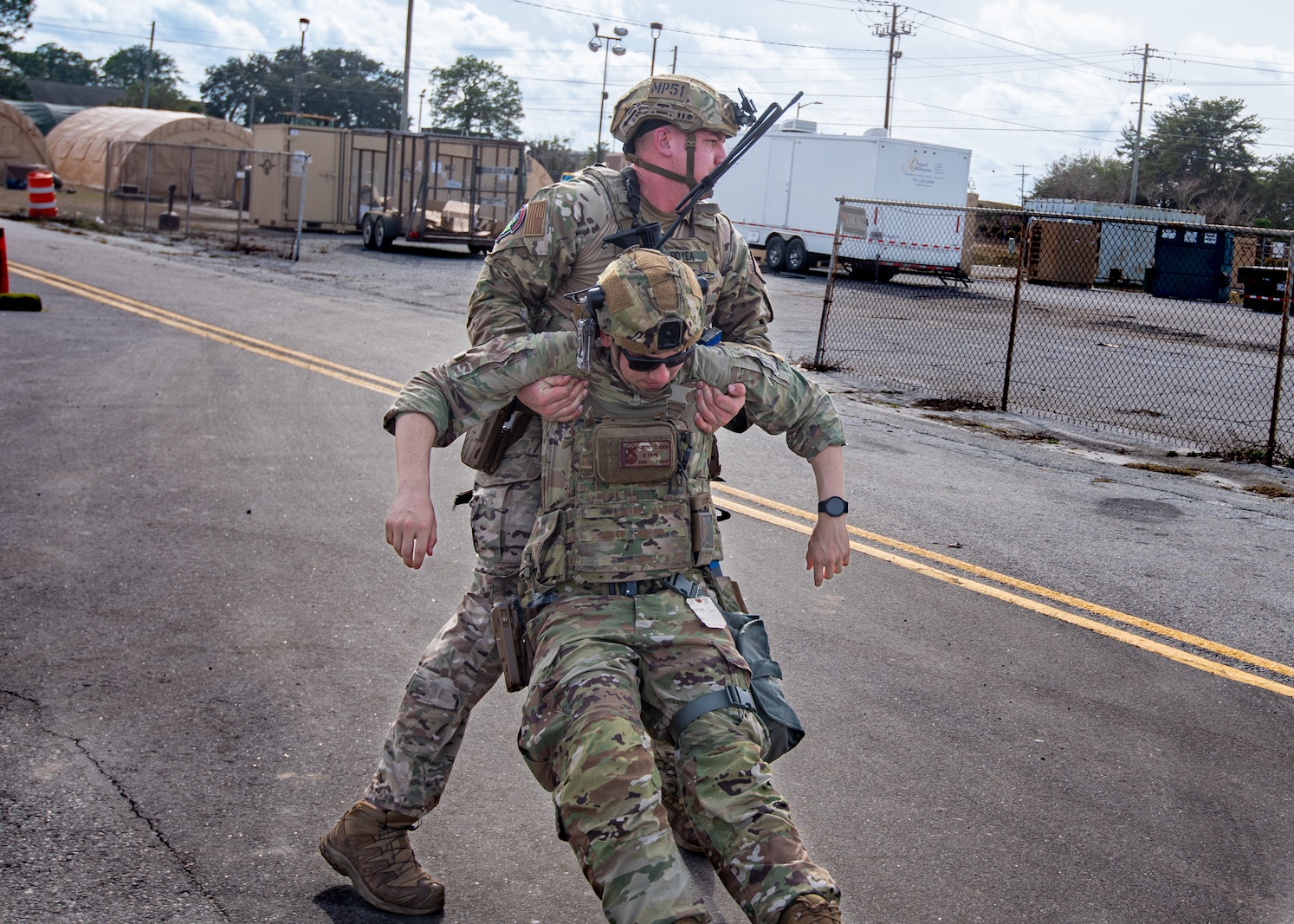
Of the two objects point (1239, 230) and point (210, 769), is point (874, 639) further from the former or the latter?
point (1239, 230)

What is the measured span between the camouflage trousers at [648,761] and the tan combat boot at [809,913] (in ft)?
0.05

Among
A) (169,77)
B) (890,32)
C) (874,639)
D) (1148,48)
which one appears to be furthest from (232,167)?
(169,77)

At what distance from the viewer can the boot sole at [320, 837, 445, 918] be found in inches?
129

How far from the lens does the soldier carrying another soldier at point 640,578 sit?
2.50 m

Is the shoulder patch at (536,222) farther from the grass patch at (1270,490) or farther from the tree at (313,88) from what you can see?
the tree at (313,88)

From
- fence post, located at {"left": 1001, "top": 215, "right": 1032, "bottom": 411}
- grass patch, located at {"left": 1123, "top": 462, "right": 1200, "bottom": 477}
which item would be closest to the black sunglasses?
grass patch, located at {"left": 1123, "top": 462, "right": 1200, "bottom": 477}

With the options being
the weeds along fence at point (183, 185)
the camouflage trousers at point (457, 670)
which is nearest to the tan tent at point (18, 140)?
the weeds along fence at point (183, 185)

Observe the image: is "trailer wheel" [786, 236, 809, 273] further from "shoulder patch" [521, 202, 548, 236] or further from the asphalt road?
"shoulder patch" [521, 202, 548, 236]

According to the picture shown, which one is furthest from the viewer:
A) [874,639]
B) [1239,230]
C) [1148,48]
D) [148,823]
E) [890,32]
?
[1148,48]

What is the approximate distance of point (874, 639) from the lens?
5547 millimetres

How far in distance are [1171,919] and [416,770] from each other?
6.67 ft

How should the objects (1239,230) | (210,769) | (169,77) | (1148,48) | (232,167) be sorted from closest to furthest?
(210,769) < (1239,230) < (232,167) < (1148,48) < (169,77)

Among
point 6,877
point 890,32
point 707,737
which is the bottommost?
point 6,877

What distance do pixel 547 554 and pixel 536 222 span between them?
0.92m
